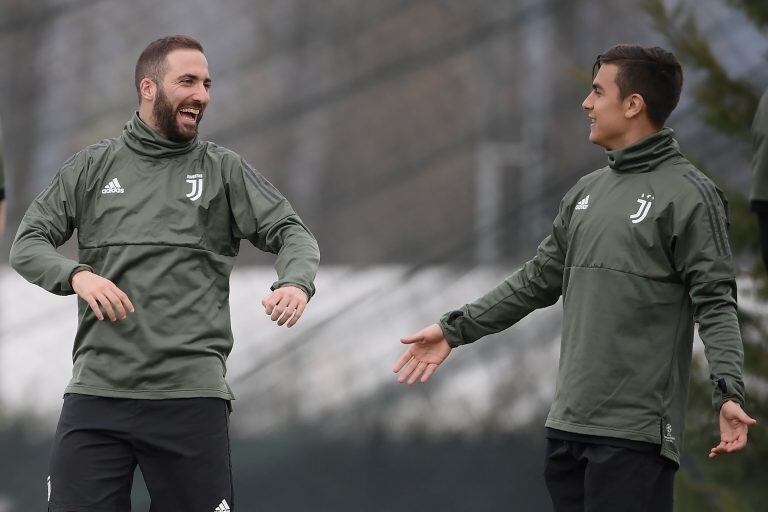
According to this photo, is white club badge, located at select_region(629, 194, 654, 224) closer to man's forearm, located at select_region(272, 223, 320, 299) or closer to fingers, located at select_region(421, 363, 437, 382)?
fingers, located at select_region(421, 363, 437, 382)

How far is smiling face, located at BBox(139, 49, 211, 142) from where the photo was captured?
12.1 ft

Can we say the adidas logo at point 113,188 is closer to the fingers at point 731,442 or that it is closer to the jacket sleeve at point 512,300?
the jacket sleeve at point 512,300

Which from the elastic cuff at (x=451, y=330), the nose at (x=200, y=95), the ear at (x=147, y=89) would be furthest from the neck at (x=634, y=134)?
the ear at (x=147, y=89)

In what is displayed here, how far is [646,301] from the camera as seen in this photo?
3363 millimetres

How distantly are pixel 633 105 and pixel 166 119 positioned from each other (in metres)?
1.20

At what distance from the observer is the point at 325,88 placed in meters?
6.41

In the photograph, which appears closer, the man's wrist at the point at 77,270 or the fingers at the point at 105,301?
the fingers at the point at 105,301

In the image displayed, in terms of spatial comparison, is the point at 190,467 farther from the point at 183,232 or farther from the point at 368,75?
the point at 368,75

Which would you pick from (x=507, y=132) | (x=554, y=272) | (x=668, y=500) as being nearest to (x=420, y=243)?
(x=507, y=132)

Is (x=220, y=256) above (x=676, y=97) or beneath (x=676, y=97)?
beneath

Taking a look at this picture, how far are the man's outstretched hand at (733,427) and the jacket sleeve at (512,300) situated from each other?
0.66m

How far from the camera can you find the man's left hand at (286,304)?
333 cm

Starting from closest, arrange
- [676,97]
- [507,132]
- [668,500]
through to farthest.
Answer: [668,500] → [676,97] → [507,132]

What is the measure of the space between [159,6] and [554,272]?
131 inches
